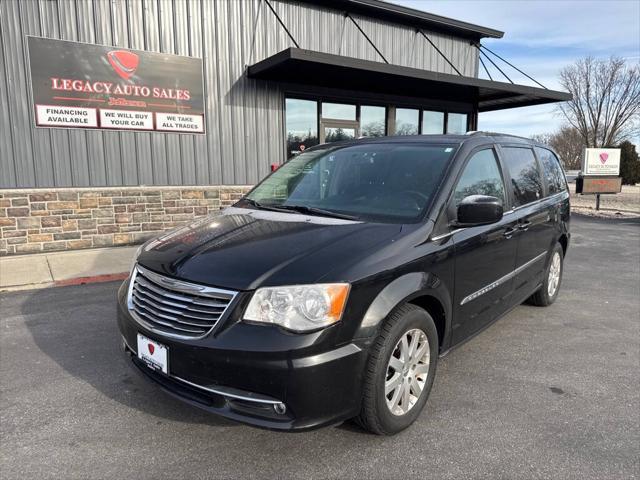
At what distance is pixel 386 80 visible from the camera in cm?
1109

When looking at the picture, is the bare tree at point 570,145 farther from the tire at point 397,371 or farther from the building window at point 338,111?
the tire at point 397,371

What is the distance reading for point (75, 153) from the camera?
849cm

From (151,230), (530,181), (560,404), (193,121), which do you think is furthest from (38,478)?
(193,121)

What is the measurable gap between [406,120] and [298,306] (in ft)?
39.1

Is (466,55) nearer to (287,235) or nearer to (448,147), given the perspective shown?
(448,147)

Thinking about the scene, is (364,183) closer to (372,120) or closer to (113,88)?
(113,88)

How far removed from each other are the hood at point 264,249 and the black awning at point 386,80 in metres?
6.29

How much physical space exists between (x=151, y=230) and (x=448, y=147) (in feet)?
23.5

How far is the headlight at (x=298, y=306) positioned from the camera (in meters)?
2.31

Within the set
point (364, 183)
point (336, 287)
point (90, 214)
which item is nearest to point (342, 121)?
point (90, 214)

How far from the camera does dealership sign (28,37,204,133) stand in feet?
26.7

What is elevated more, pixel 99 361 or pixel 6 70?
pixel 6 70

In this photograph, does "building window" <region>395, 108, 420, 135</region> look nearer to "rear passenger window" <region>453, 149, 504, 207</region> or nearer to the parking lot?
the parking lot

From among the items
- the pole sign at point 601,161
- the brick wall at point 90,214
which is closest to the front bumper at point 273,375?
the brick wall at point 90,214
